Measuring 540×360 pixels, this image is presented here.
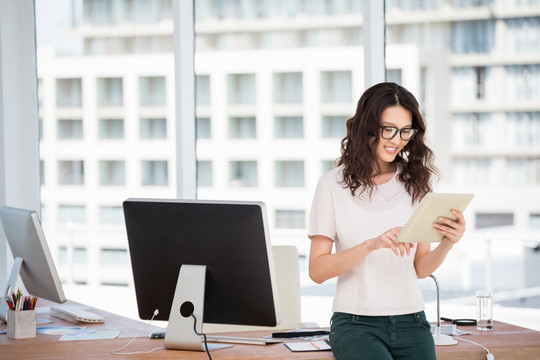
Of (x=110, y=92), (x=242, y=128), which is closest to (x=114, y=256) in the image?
(x=110, y=92)

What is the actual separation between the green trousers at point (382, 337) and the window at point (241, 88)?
6.92 feet

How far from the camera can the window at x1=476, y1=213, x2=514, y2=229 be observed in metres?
3.73

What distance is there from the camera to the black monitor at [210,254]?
6.77 feet

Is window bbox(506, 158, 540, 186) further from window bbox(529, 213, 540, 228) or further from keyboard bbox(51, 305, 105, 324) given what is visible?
keyboard bbox(51, 305, 105, 324)

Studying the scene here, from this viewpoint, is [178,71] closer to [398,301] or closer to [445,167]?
[445,167]

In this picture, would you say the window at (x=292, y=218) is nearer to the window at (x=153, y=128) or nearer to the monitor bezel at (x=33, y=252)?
the window at (x=153, y=128)

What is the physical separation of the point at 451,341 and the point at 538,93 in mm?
1843

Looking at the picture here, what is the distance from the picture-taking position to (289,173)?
4.07 meters

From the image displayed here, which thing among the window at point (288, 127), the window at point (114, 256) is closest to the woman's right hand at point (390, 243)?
the window at point (288, 127)

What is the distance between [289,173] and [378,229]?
1.81m

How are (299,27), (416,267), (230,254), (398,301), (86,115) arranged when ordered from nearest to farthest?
(230,254), (398,301), (416,267), (299,27), (86,115)

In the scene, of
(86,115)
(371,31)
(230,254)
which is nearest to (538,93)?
(371,31)

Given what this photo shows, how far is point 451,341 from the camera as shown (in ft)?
7.45

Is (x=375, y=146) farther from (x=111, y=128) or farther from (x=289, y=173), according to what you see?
(x=111, y=128)
